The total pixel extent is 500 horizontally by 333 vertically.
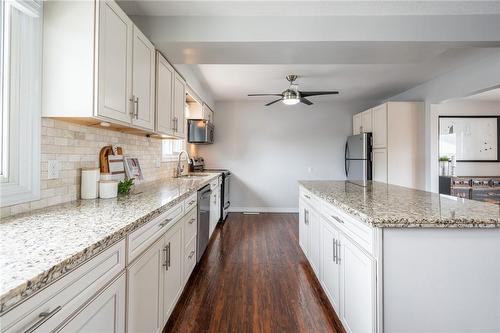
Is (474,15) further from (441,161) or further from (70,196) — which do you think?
(70,196)

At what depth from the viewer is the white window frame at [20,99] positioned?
3.90 ft

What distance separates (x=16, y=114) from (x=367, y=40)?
2529mm

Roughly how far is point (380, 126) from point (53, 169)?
456 cm

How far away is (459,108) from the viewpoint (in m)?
4.83

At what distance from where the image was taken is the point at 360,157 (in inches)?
181

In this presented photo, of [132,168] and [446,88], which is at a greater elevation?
[446,88]

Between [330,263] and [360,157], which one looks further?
[360,157]

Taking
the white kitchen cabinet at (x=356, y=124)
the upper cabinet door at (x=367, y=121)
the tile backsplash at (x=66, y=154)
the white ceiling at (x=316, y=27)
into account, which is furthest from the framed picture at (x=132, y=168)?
the white kitchen cabinet at (x=356, y=124)

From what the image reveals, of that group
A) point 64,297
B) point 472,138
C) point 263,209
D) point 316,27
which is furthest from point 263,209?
point 64,297

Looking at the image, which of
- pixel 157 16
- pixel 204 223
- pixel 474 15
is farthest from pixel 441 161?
pixel 157 16

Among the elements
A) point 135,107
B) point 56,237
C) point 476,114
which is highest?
point 476,114

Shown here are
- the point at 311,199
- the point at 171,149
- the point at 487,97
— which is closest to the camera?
the point at 311,199

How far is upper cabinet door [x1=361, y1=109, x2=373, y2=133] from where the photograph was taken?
457 cm

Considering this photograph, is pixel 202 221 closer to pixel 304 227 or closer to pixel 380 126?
pixel 304 227
